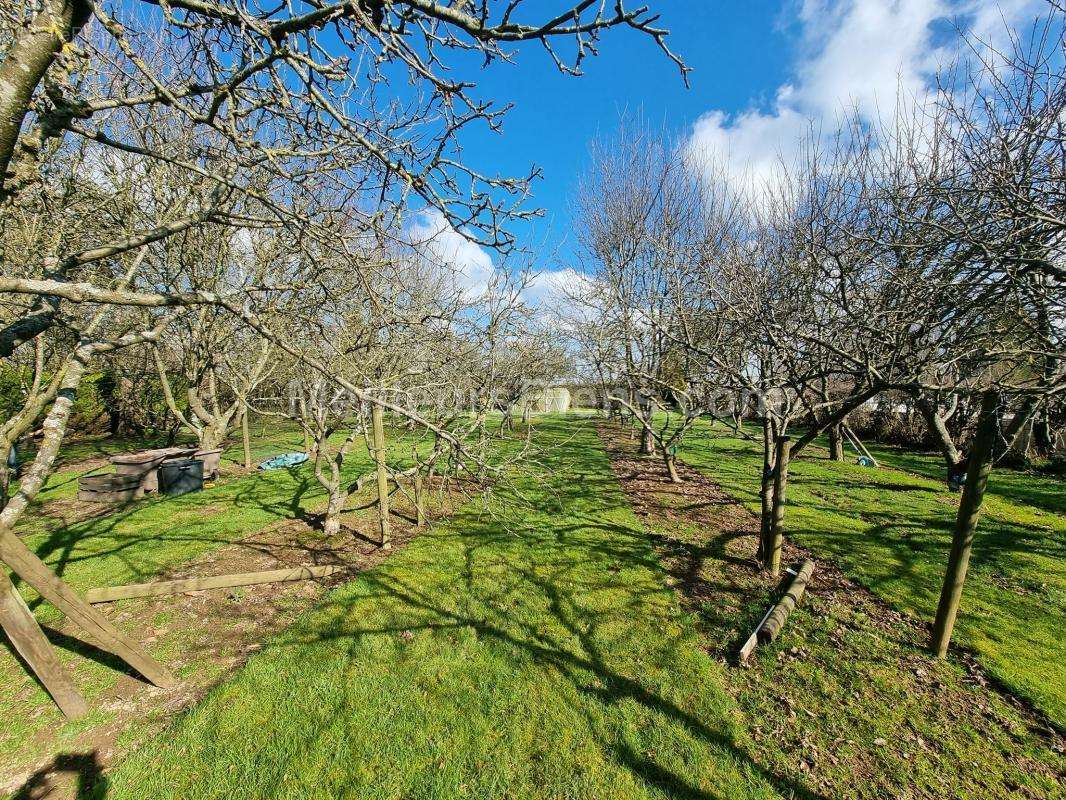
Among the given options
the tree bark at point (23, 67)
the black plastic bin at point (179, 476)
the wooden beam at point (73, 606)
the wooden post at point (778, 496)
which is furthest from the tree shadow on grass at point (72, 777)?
the black plastic bin at point (179, 476)

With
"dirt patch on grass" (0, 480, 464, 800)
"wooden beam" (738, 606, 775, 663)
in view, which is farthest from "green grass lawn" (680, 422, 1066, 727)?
"dirt patch on grass" (0, 480, 464, 800)

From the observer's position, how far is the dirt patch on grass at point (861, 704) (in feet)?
9.14

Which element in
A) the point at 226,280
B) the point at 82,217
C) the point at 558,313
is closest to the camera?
the point at 82,217

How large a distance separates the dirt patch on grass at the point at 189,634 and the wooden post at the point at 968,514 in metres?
4.95

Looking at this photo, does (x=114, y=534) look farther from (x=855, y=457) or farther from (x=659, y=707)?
(x=855, y=457)

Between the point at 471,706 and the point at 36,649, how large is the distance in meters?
3.01

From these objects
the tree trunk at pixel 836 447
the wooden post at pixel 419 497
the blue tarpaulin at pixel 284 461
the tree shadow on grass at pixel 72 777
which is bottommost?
the tree shadow on grass at pixel 72 777

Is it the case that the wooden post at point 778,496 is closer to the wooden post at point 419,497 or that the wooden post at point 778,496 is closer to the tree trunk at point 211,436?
the wooden post at point 419,497

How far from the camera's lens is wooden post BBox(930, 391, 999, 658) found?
3.50 meters

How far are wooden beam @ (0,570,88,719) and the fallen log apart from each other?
5672 millimetres

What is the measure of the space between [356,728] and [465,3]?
463 centimetres

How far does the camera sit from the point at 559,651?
13.1 feet

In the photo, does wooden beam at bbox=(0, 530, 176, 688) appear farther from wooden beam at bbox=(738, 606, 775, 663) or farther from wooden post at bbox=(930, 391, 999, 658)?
wooden post at bbox=(930, 391, 999, 658)

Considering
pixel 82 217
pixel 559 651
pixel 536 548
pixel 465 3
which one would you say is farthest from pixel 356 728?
pixel 82 217
